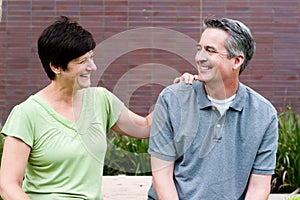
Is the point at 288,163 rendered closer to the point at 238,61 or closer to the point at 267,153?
the point at 267,153

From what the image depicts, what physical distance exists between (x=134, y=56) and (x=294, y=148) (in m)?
2.17

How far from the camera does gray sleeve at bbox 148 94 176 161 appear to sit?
367 centimetres

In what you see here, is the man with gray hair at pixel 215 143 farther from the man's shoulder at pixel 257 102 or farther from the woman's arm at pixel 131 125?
the woman's arm at pixel 131 125

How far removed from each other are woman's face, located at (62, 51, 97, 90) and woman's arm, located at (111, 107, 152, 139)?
372 millimetres

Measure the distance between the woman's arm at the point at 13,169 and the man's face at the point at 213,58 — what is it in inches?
36.7

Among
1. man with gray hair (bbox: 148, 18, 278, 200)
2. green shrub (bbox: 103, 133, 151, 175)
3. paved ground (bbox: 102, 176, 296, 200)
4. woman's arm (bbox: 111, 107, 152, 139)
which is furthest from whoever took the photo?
green shrub (bbox: 103, 133, 151, 175)

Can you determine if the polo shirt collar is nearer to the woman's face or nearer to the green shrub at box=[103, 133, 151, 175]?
the woman's face

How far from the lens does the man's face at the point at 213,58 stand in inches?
140

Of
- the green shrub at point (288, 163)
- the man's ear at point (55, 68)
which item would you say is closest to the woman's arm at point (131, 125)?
the man's ear at point (55, 68)

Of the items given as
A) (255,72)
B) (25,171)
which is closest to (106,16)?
(255,72)

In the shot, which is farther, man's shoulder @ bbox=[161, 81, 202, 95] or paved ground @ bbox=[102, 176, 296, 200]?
paved ground @ bbox=[102, 176, 296, 200]

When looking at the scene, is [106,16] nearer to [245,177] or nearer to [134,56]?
[134,56]

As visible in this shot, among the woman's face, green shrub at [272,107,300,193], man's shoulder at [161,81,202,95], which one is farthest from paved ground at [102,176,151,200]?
green shrub at [272,107,300,193]

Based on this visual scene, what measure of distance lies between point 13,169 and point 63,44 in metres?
0.63
